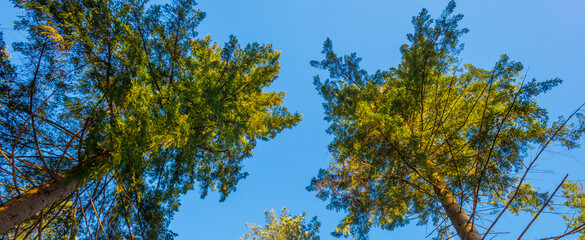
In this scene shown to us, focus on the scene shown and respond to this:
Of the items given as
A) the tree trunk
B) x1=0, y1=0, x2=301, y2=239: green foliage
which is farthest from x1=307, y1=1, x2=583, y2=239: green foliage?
the tree trunk

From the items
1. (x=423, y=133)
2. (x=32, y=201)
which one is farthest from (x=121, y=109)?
(x=423, y=133)

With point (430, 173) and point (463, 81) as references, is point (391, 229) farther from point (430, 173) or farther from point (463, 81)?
point (463, 81)

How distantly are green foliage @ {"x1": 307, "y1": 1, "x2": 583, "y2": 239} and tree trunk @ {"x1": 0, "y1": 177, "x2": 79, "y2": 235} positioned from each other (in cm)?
524

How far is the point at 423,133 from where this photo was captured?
5973 millimetres

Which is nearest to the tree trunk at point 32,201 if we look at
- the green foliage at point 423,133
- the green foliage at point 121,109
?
the green foliage at point 121,109

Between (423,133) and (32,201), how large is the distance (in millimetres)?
7407

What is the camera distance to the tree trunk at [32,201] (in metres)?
3.41

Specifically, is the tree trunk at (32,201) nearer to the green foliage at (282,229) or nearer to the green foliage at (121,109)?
the green foliage at (121,109)

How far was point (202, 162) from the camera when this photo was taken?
821 cm

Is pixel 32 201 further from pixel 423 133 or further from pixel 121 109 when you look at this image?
pixel 423 133

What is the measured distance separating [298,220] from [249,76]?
27.5ft

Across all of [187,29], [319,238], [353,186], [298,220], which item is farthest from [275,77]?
Answer: [298,220]

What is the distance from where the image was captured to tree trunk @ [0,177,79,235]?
341 centimetres

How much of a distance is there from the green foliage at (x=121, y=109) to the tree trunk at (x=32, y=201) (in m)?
0.14
